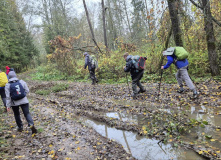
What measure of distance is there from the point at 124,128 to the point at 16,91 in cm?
330

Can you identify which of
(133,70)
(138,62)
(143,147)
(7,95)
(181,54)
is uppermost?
(181,54)

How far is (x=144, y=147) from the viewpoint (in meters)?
3.59

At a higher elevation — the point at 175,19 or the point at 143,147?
the point at 175,19

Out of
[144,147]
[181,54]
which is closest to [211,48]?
[181,54]

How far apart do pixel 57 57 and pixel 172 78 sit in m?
12.2

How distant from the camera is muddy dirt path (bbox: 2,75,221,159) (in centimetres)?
343

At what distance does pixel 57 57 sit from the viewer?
1639 cm

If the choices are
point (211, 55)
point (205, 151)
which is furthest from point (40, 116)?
point (211, 55)

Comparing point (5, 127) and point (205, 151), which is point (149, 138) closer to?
point (205, 151)

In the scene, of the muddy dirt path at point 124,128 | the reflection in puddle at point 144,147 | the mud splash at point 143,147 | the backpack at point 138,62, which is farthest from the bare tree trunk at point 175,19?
the reflection in puddle at point 144,147

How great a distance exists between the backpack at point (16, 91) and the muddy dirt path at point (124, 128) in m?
1.21

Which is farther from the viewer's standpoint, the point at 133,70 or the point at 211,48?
the point at 211,48

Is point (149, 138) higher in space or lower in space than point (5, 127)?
lower

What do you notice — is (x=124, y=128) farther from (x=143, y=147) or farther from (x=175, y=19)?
(x=175, y=19)
